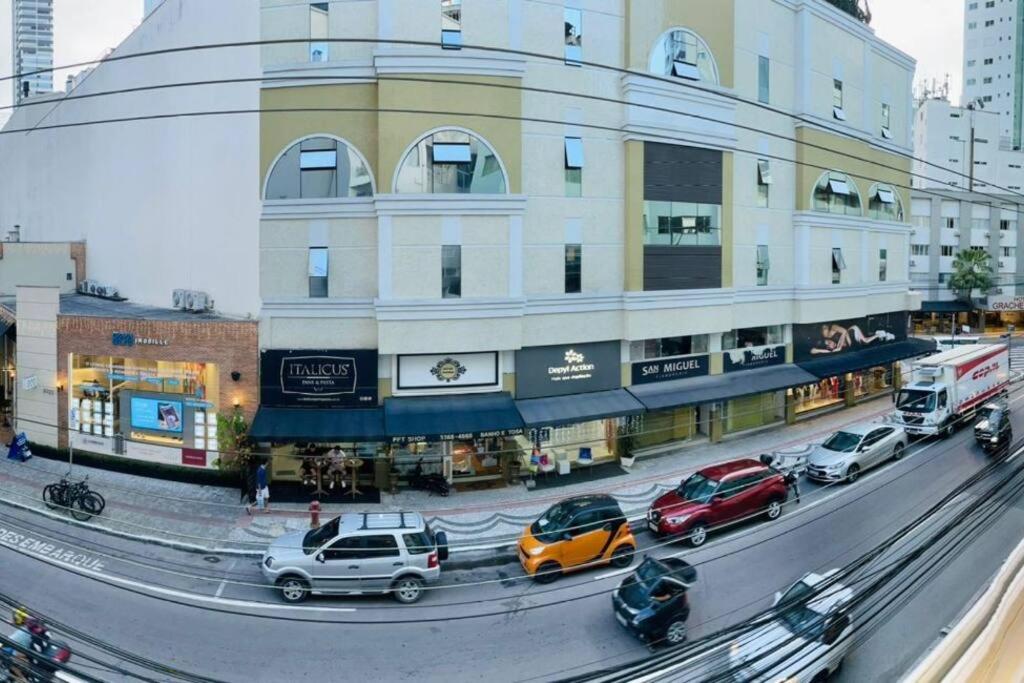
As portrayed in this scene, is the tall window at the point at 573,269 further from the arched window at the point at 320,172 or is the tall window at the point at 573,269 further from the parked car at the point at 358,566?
the parked car at the point at 358,566

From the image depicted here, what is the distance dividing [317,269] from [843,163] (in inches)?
1024

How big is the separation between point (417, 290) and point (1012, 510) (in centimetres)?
1823

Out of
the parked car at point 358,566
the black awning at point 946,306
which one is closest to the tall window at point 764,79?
the parked car at point 358,566

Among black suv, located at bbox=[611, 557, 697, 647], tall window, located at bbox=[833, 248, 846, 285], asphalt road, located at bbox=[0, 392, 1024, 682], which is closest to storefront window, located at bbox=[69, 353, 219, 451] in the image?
asphalt road, located at bbox=[0, 392, 1024, 682]

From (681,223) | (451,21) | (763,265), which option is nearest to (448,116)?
(451,21)

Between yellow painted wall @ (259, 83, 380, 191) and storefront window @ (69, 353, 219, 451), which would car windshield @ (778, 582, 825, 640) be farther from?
storefront window @ (69, 353, 219, 451)

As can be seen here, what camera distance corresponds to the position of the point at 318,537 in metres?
14.0

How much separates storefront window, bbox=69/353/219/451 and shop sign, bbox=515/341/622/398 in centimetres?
1046

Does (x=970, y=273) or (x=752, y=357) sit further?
(x=970, y=273)

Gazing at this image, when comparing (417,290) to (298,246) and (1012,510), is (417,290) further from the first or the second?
(1012,510)

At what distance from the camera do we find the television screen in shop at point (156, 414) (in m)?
21.0

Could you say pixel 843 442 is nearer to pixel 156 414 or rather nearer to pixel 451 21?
pixel 451 21

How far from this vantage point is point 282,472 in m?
20.0

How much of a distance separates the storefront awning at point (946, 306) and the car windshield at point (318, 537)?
63899 mm
